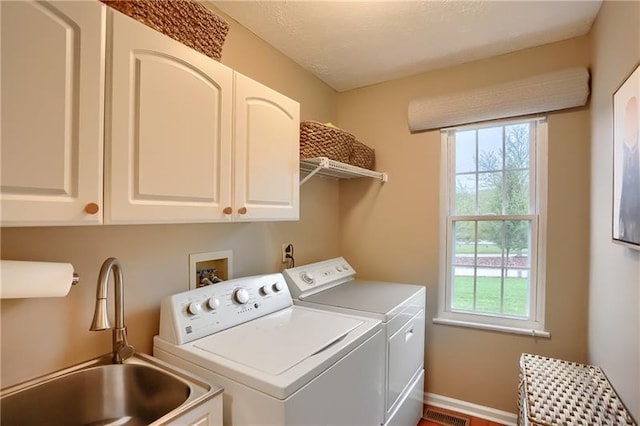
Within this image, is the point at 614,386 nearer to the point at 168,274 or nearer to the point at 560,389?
the point at 560,389

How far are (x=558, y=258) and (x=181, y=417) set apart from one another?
2.24 meters

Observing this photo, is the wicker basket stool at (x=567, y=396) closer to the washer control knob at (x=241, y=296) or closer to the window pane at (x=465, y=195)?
the window pane at (x=465, y=195)

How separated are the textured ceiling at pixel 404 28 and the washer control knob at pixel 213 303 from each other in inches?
59.5

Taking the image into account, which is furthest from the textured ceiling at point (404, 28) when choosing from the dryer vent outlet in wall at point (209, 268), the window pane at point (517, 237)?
the dryer vent outlet in wall at point (209, 268)

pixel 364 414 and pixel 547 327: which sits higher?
pixel 547 327

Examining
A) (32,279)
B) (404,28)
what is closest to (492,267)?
(404,28)

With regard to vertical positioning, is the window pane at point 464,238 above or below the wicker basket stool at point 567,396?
above

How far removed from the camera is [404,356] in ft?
6.05

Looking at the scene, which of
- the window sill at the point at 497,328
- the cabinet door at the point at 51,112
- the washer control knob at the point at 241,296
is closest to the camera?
the cabinet door at the point at 51,112

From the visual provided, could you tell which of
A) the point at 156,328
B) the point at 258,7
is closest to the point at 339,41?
the point at 258,7

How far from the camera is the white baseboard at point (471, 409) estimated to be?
2.15m

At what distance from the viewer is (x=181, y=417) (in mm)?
919

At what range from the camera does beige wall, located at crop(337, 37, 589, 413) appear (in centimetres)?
199

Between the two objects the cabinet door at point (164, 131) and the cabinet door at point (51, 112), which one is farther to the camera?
the cabinet door at point (164, 131)
